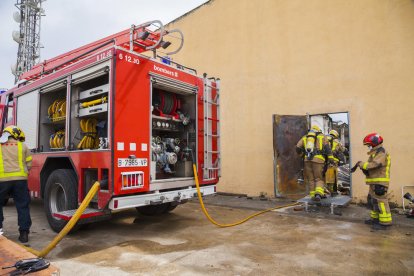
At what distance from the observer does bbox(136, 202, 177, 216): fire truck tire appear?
595 centimetres

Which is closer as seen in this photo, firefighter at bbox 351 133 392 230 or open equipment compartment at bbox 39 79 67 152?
firefighter at bbox 351 133 392 230

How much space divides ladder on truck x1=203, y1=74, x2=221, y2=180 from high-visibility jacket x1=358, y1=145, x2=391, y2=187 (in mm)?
2538

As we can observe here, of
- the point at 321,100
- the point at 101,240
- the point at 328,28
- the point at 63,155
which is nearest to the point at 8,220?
the point at 63,155

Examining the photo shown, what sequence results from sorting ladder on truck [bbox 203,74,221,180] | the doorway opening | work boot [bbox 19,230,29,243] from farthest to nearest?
the doorway opening → ladder on truck [bbox 203,74,221,180] → work boot [bbox 19,230,29,243]

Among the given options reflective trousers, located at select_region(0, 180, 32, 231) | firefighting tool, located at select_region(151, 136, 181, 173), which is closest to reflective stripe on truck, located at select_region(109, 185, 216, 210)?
firefighting tool, located at select_region(151, 136, 181, 173)

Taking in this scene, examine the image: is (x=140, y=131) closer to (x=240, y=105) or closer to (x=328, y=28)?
(x=240, y=105)

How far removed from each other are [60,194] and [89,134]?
1.08 m

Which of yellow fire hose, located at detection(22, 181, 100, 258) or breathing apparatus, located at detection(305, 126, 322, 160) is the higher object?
breathing apparatus, located at detection(305, 126, 322, 160)

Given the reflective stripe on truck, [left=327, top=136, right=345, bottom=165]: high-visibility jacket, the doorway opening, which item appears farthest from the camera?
the doorway opening

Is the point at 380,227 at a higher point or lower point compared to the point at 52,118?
lower

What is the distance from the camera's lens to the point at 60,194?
487 cm

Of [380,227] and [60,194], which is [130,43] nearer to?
[60,194]

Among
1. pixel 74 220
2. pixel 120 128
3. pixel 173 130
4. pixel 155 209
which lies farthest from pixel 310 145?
pixel 74 220

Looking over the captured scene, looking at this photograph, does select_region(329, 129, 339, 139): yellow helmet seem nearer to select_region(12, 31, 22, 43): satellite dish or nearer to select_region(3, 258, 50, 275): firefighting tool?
select_region(3, 258, 50, 275): firefighting tool
